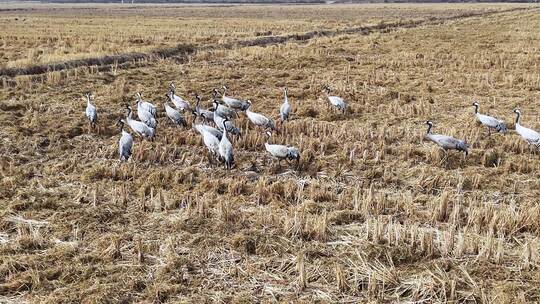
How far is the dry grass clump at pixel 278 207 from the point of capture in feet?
21.8

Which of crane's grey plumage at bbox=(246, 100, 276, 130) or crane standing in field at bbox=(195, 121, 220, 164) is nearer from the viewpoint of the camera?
crane standing in field at bbox=(195, 121, 220, 164)

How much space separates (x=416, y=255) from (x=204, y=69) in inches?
646

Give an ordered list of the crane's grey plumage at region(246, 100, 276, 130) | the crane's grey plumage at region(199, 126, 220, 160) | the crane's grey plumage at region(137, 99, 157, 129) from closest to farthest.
Answer: the crane's grey plumage at region(199, 126, 220, 160)
the crane's grey plumage at region(137, 99, 157, 129)
the crane's grey plumage at region(246, 100, 276, 130)

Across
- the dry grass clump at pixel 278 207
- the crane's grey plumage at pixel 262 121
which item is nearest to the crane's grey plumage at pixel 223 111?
the dry grass clump at pixel 278 207

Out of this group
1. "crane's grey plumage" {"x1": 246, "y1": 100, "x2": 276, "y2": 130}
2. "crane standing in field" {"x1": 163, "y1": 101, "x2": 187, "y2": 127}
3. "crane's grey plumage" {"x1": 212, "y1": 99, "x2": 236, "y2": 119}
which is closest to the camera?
"crane's grey plumage" {"x1": 246, "y1": 100, "x2": 276, "y2": 130}

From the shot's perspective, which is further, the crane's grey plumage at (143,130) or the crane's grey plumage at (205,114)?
the crane's grey plumage at (205,114)

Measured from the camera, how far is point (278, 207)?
28.9 ft

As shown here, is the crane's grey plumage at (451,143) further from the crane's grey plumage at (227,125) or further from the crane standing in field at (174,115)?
the crane standing in field at (174,115)

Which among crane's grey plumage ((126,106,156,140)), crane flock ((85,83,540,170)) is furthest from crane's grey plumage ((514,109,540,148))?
crane's grey plumage ((126,106,156,140))

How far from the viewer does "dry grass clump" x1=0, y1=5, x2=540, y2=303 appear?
21.8ft

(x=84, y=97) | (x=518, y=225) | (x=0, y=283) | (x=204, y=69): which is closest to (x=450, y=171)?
(x=518, y=225)

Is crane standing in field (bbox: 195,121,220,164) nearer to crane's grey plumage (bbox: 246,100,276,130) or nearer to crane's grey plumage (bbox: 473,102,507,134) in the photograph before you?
crane's grey plumage (bbox: 246,100,276,130)

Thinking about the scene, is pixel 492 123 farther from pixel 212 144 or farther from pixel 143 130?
pixel 143 130

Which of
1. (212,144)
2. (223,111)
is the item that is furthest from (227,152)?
(223,111)
